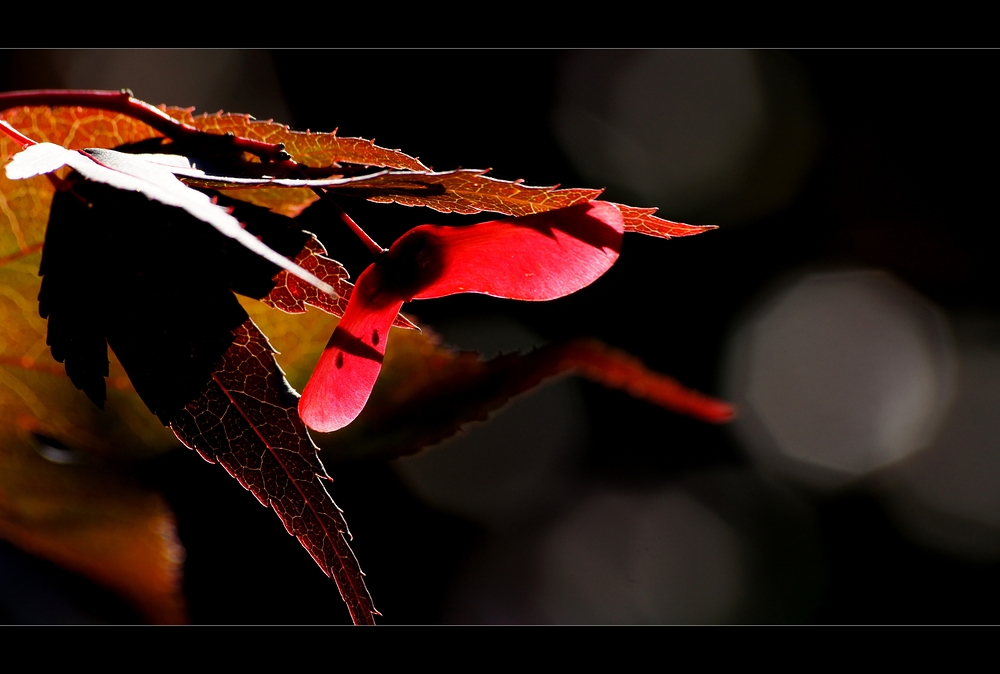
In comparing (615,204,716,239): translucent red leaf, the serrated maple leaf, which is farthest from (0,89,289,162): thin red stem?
(615,204,716,239): translucent red leaf

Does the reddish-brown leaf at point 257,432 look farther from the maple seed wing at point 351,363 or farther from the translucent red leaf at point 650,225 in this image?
the translucent red leaf at point 650,225

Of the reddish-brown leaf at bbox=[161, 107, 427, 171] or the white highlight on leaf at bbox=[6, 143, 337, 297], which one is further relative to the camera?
the reddish-brown leaf at bbox=[161, 107, 427, 171]

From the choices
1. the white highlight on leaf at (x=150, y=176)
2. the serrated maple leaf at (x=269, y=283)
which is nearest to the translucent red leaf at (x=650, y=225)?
the serrated maple leaf at (x=269, y=283)

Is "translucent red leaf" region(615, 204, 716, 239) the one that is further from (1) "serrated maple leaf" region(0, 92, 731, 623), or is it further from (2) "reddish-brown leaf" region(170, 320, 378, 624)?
(2) "reddish-brown leaf" region(170, 320, 378, 624)

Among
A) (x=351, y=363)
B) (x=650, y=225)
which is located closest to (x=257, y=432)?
(x=351, y=363)

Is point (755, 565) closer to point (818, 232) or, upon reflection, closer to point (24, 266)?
point (818, 232)

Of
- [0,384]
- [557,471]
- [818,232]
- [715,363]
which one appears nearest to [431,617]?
[0,384]
